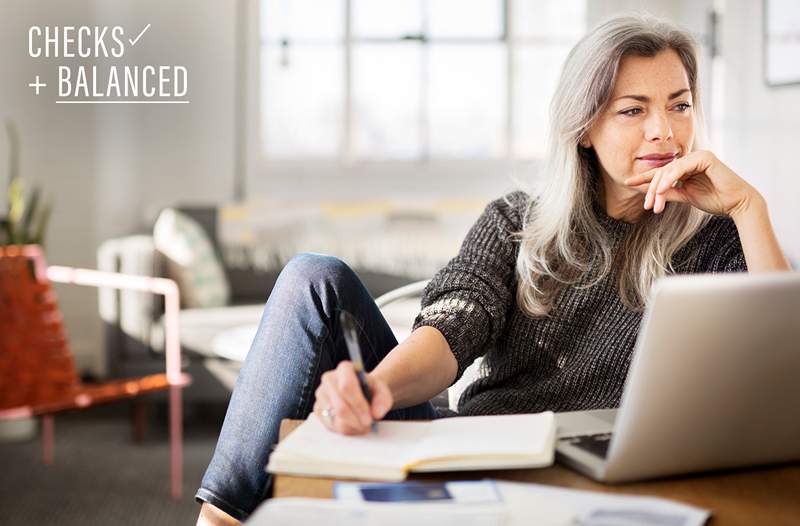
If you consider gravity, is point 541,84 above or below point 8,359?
above

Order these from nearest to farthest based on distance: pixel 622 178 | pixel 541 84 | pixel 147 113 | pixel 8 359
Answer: pixel 622 178 < pixel 8 359 < pixel 147 113 < pixel 541 84

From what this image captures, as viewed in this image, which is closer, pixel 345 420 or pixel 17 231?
pixel 345 420

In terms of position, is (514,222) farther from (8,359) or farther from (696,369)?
(8,359)

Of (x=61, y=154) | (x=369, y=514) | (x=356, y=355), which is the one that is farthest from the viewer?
(x=61, y=154)

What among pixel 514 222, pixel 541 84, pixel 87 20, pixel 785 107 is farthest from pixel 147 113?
pixel 514 222

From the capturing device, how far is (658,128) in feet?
4.77

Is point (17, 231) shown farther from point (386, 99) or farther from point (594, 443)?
point (594, 443)

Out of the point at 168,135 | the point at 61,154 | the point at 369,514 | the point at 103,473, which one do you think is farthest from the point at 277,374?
the point at 168,135

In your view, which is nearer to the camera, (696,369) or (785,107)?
(696,369)

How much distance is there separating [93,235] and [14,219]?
2.69 feet

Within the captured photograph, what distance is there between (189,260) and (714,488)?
2980mm

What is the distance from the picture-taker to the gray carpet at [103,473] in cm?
263

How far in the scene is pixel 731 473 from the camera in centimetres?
89

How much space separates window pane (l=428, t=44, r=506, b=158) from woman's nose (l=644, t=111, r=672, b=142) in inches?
135
